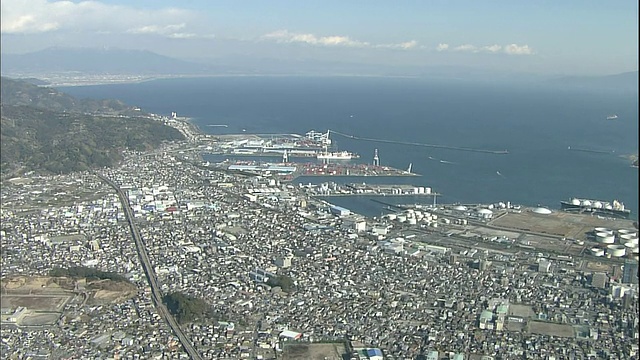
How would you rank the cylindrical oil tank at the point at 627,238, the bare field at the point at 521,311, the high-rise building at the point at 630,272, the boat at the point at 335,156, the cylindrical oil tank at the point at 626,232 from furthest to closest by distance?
1. the boat at the point at 335,156
2. the cylindrical oil tank at the point at 626,232
3. the cylindrical oil tank at the point at 627,238
4. the high-rise building at the point at 630,272
5. the bare field at the point at 521,311

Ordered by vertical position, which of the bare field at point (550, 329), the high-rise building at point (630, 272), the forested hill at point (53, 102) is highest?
the forested hill at point (53, 102)

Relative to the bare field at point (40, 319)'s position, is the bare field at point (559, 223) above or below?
above

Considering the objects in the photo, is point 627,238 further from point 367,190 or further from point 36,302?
point 36,302

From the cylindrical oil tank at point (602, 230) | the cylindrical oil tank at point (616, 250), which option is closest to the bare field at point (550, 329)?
the cylindrical oil tank at point (616, 250)

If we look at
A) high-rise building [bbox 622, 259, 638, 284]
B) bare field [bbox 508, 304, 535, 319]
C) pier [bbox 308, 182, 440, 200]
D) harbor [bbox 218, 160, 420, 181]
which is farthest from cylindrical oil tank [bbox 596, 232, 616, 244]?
harbor [bbox 218, 160, 420, 181]

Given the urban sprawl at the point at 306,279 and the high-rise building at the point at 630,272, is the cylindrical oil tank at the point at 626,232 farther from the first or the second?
the high-rise building at the point at 630,272

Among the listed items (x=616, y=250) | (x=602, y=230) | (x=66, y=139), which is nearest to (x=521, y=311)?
(x=616, y=250)

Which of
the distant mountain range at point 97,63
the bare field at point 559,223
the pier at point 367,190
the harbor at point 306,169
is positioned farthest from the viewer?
the distant mountain range at point 97,63

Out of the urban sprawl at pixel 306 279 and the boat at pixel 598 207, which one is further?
the boat at pixel 598 207
